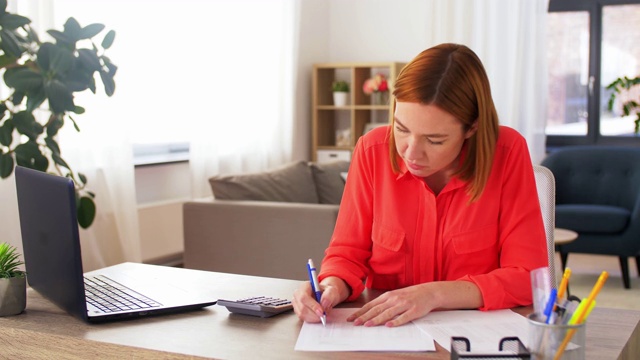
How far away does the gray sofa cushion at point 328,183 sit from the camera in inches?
191

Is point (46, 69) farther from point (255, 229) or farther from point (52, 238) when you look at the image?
point (255, 229)

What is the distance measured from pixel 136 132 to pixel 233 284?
10.5 feet

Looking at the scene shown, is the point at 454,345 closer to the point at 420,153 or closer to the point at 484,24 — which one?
the point at 420,153

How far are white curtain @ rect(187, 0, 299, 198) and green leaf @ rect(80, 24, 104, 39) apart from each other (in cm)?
236

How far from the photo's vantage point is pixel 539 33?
6.25 m

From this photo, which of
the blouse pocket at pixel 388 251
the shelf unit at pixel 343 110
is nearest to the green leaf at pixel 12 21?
the blouse pocket at pixel 388 251

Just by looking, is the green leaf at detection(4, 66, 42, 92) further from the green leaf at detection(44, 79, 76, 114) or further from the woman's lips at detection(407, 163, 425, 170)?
the woman's lips at detection(407, 163, 425, 170)

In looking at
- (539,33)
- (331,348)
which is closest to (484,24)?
(539,33)

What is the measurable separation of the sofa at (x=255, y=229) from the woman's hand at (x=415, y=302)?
88.8 inches

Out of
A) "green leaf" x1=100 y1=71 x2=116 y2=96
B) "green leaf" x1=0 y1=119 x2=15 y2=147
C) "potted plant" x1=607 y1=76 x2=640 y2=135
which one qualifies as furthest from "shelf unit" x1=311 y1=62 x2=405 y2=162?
"green leaf" x1=0 y1=119 x2=15 y2=147

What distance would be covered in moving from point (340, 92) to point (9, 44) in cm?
391

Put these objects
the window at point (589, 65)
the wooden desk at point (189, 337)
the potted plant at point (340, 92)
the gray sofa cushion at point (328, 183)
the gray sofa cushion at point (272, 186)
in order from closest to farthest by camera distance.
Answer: the wooden desk at point (189, 337) < the gray sofa cushion at point (272, 186) < the gray sofa cushion at point (328, 183) < the window at point (589, 65) < the potted plant at point (340, 92)

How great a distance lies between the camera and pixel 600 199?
5.57 m

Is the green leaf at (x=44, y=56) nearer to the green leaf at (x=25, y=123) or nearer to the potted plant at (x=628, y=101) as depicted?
the green leaf at (x=25, y=123)
